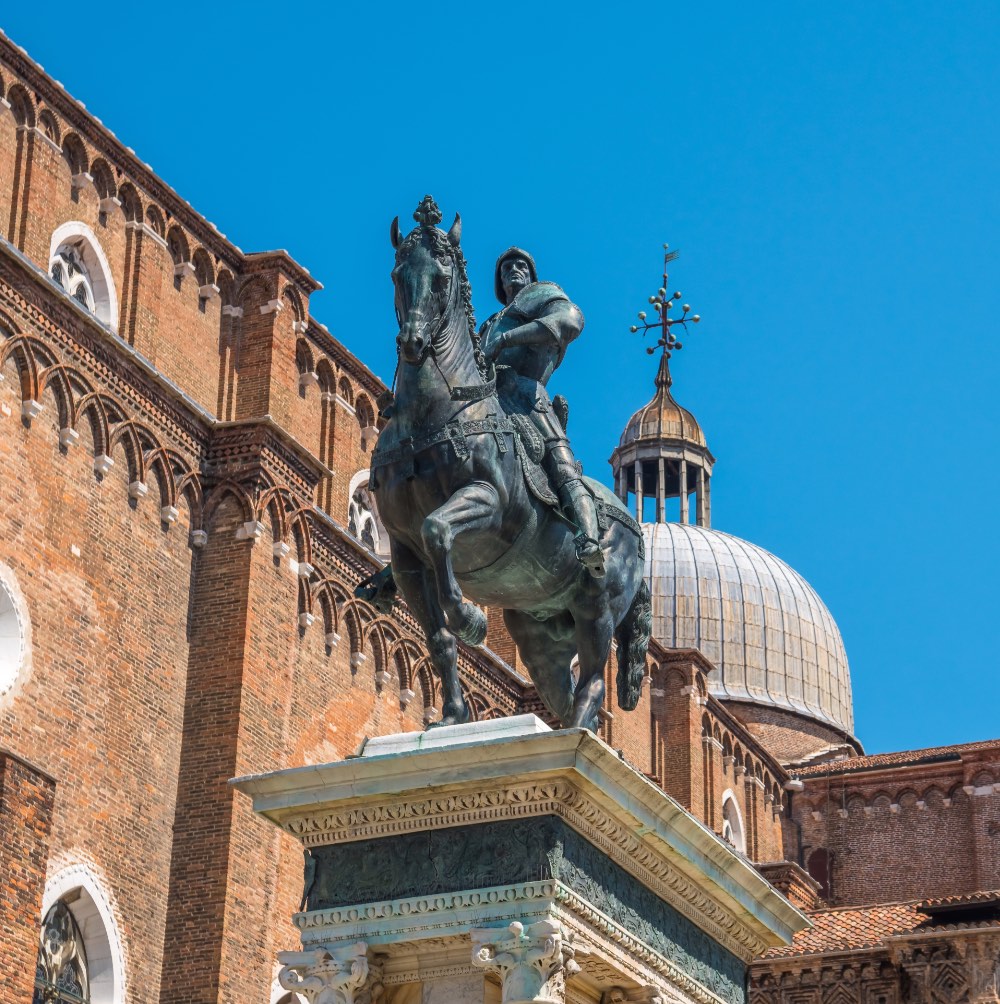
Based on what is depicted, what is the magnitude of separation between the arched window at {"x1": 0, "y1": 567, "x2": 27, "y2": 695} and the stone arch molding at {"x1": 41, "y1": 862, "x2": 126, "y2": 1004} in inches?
68.3

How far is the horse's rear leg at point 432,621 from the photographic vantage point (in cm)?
945

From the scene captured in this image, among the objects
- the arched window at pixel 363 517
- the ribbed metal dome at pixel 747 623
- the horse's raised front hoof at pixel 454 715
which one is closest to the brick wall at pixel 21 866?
the horse's raised front hoof at pixel 454 715

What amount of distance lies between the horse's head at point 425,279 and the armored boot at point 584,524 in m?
0.90

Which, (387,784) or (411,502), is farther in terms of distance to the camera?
(411,502)

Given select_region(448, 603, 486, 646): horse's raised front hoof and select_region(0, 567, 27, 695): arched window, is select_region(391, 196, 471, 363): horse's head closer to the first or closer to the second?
select_region(448, 603, 486, 646): horse's raised front hoof

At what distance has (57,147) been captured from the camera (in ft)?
71.4

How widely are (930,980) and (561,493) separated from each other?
17.7m

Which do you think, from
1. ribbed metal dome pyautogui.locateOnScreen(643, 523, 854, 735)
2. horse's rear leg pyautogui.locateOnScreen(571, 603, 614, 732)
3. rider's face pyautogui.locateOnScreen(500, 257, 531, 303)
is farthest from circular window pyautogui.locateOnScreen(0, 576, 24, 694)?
ribbed metal dome pyautogui.locateOnScreen(643, 523, 854, 735)

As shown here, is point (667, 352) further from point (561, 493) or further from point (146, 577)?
point (561, 493)

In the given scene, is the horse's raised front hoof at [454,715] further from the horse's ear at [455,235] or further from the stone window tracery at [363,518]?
the stone window tracery at [363,518]

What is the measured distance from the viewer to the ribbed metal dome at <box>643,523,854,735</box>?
45.2 m

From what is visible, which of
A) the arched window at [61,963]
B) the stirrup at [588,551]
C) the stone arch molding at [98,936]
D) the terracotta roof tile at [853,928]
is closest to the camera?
the stirrup at [588,551]

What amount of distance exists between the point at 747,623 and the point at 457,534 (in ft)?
122

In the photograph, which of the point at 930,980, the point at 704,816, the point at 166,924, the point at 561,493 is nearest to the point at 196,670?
the point at 166,924
